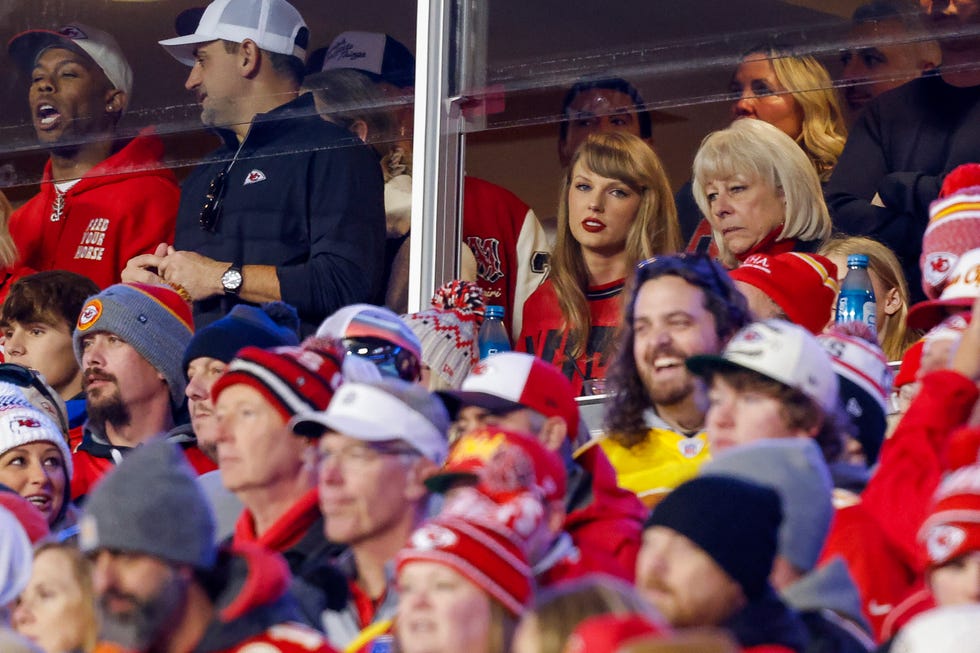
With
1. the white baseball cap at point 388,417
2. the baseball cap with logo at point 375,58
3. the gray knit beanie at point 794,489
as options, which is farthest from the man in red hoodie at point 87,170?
the gray knit beanie at point 794,489

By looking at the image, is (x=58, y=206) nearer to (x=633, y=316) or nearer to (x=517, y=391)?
(x=633, y=316)

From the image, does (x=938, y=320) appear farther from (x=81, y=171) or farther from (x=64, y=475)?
(x=81, y=171)

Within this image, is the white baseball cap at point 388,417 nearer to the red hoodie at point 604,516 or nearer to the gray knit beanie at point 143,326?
the red hoodie at point 604,516

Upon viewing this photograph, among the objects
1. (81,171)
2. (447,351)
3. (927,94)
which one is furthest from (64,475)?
(927,94)

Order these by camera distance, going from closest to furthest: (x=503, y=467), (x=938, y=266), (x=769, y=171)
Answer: (x=503, y=467), (x=938, y=266), (x=769, y=171)

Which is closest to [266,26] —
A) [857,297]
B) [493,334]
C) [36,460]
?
[493,334]

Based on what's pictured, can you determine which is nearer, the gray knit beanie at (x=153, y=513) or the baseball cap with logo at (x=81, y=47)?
the gray knit beanie at (x=153, y=513)

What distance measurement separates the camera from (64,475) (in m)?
5.56

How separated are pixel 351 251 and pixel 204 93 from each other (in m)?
1.08

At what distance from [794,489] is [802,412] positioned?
48cm

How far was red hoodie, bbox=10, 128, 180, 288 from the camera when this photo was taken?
7.24 metres

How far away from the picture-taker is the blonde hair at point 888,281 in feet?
18.8

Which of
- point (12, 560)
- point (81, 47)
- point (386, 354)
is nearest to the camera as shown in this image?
point (12, 560)

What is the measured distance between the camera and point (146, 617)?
11.8 ft
